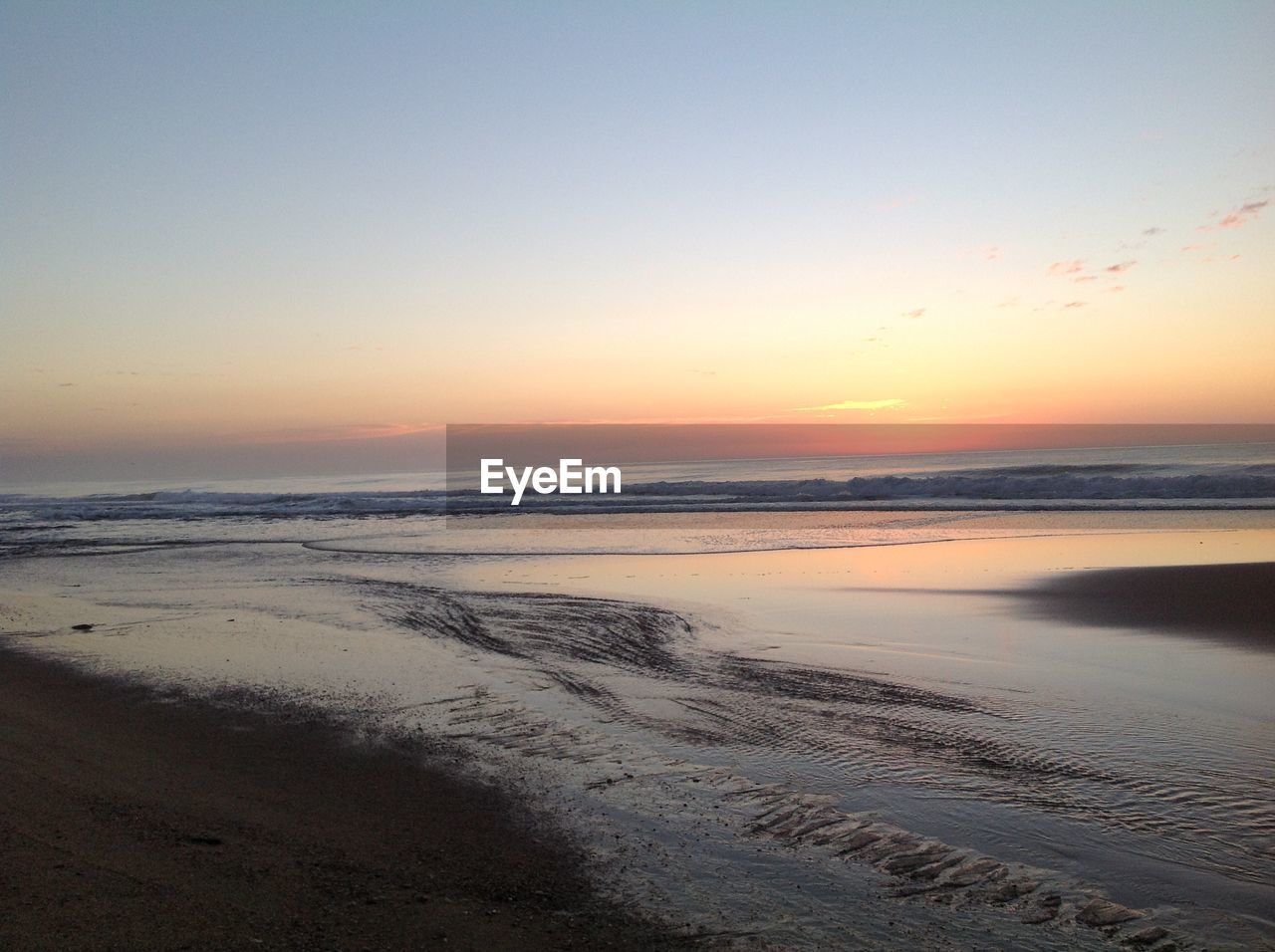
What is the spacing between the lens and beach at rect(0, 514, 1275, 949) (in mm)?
4117

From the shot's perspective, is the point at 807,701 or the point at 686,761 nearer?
the point at 686,761

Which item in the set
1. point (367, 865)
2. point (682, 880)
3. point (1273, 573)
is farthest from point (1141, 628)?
point (367, 865)

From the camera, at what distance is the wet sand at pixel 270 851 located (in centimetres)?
377

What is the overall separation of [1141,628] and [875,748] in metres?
6.26

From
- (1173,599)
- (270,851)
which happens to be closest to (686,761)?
(270,851)

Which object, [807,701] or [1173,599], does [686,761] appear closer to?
[807,701]

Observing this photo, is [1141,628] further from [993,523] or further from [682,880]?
[993,523]

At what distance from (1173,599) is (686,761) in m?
9.69

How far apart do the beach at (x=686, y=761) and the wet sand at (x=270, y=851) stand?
27 mm

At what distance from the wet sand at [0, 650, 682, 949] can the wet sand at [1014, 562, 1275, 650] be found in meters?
9.13

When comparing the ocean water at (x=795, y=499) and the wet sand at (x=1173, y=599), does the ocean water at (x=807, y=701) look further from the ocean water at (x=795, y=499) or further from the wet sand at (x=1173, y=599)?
the ocean water at (x=795, y=499)

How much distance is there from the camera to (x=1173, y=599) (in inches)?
487

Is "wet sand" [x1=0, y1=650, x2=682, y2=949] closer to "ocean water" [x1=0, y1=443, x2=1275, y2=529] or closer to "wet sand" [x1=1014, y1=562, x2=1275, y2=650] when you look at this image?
"wet sand" [x1=1014, y1=562, x2=1275, y2=650]

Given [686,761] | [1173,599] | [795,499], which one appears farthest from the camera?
[795,499]
